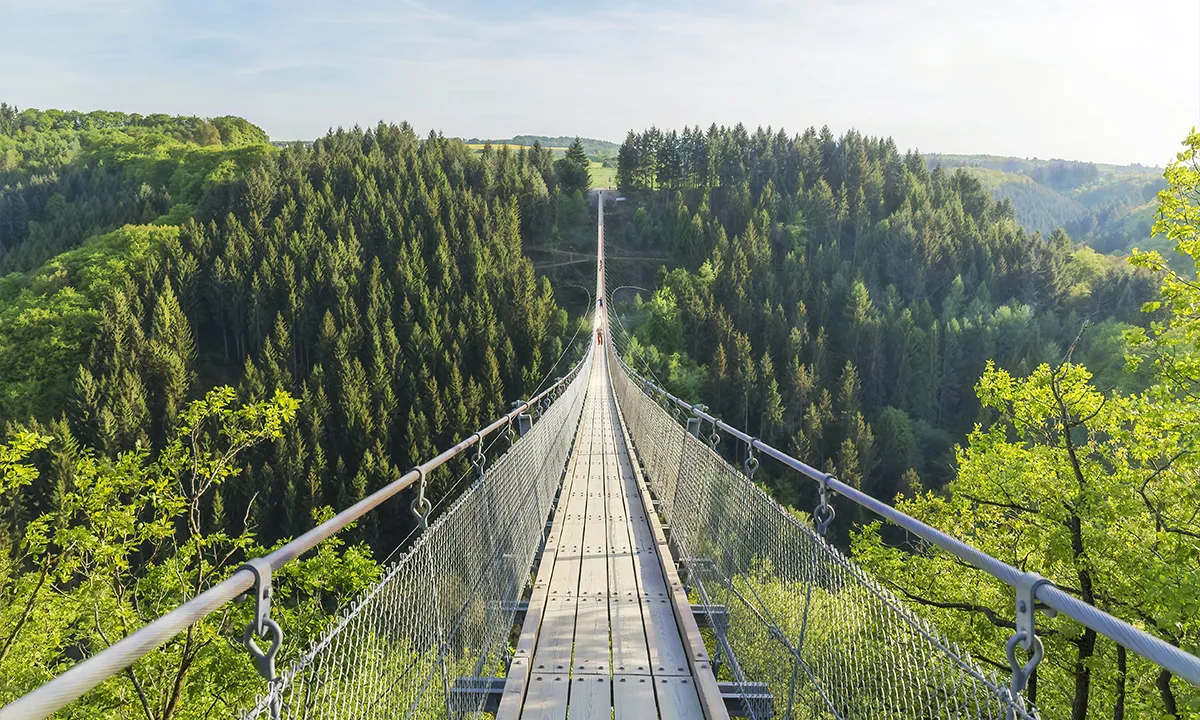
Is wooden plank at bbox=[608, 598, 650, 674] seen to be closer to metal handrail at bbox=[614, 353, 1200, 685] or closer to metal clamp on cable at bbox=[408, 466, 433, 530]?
metal clamp on cable at bbox=[408, 466, 433, 530]

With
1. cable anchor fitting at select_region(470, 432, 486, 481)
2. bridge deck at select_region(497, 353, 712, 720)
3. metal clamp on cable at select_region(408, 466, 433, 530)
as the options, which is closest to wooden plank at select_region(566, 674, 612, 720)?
bridge deck at select_region(497, 353, 712, 720)

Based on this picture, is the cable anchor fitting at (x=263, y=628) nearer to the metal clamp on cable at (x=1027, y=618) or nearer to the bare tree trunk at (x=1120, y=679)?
the metal clamp on cable at (x=1027, y=618)

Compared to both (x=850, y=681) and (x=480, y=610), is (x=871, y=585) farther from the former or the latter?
(x=480, y=610)

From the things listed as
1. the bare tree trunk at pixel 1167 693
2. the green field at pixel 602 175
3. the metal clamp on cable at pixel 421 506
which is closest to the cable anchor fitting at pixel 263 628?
the metal clamp on cable at pixel 421 506

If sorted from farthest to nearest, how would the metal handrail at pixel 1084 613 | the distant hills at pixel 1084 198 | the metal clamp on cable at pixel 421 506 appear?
the distant hills at pixel 1084 198 < the metal clamp on cable at pixel 421 506 < the metal handrail at pixel 1084 613

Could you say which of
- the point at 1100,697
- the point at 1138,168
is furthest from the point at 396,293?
the point at 1138,168

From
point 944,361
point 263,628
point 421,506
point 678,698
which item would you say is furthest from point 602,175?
point 263,628

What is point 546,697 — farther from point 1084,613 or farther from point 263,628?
point 1084,613

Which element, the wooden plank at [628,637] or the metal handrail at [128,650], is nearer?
the metal handrail at [128,650]

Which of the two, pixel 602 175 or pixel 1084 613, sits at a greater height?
pixel 602 175
